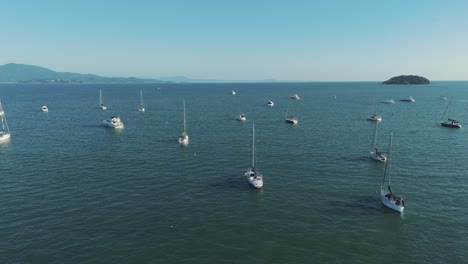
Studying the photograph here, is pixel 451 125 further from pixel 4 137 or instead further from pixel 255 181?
pixel 4 137

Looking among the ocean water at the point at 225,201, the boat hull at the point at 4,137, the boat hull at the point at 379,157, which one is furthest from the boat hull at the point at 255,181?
the boat hull at the point at 4,137

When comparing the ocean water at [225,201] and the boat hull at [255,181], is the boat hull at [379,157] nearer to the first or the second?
the ocean water at [225,201]

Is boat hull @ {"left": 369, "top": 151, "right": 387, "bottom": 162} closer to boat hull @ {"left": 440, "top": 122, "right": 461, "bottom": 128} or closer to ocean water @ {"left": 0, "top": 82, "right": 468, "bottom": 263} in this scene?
ocean water @ {"left": 0, "top": 82, "right": 468, "bottom": 263}

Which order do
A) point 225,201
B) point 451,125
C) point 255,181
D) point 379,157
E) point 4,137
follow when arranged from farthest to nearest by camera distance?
point 451,125
point 4,137
point 379,157
point 255,181
point 225,201

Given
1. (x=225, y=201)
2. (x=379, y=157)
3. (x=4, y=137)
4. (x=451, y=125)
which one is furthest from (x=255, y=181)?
(x=451, y=125)

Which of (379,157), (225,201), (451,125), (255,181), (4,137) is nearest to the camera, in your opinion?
(225,201)

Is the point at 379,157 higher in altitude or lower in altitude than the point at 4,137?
higher

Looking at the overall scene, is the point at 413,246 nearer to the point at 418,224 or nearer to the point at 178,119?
the point at 418,224

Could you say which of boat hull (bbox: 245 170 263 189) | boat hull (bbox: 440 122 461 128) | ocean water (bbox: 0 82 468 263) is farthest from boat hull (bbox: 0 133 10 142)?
boat hull (bbox: 440 122 461 128)

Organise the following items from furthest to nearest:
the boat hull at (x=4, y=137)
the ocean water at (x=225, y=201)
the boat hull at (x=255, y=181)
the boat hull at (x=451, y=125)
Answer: the boat hull at (x=451, y=125) < the boat hull at (x=4, y=137) < the boat hull at (x=255, y=181) < the ocean water at (x=225, y=201)

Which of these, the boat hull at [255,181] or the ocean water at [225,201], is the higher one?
the boat hull at [255,181]

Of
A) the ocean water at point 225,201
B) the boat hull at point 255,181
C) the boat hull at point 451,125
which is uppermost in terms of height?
the boat hull at point 451,125
